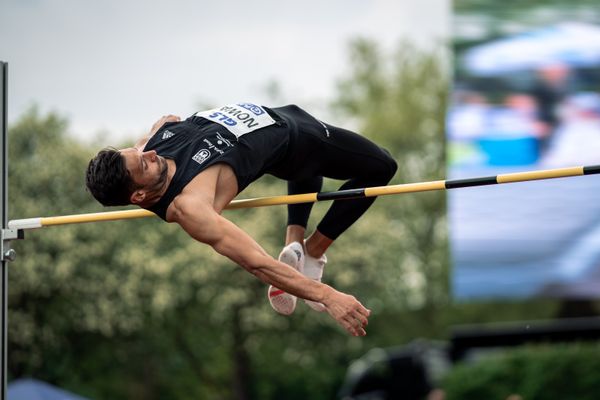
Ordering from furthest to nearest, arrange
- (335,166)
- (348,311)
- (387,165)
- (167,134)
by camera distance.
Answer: (387,165) → (335,166) → (167,134) → (348,311)

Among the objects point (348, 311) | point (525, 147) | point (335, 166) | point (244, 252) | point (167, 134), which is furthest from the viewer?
point (525, 147)

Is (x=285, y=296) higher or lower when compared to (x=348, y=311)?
lower

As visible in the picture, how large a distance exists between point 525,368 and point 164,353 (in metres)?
10.4

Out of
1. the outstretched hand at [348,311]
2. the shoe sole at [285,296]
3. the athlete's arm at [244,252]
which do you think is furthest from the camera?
Result: the shoe sole at [285,296]

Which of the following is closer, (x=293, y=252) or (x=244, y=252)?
(x=244, y=252)

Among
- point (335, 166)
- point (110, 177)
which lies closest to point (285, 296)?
point (335, 166)

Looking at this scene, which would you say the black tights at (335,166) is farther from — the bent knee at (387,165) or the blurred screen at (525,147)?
the blurred screen at (525,147)

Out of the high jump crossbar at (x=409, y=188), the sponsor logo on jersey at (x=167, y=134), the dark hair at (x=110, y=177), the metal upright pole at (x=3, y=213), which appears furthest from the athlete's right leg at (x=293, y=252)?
the metal upright pole at (x=3, y=213)

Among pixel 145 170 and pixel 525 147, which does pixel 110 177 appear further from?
pixel 525 147

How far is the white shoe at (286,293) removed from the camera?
671 cm

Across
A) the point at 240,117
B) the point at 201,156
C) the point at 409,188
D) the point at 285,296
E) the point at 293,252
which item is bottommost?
the point at 285,296

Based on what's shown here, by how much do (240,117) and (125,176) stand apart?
2.53ft

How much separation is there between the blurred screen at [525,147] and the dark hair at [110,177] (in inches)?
615

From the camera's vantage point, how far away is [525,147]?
20.8m
